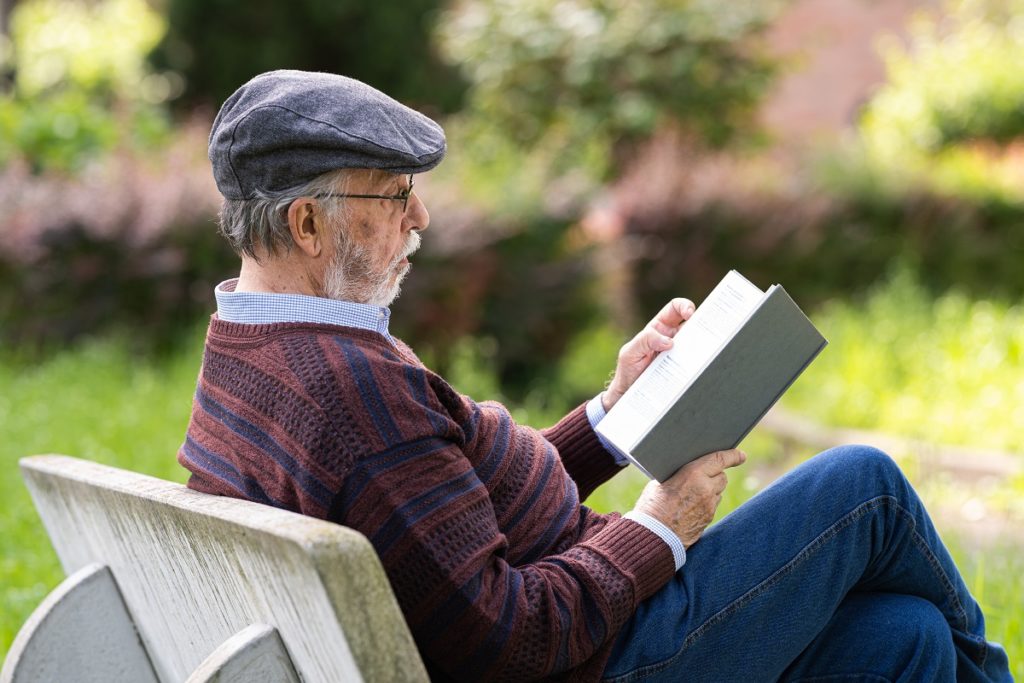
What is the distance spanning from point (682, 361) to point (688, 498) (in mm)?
261

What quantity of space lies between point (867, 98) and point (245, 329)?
66.1 ft

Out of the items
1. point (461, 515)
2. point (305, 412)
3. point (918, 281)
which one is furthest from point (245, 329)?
point (918, 281)

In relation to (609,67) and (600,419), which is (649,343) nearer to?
(600,419)

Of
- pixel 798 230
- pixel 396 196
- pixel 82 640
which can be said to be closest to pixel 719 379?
pixel 396 196

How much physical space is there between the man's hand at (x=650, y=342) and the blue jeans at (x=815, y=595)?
360 millimetres

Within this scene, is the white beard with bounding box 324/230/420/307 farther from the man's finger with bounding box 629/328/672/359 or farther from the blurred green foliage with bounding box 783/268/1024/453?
the blurred green foliage with bounding box 783/268/1024/453

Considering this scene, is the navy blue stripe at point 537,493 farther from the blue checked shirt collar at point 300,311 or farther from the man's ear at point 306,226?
the man's ear at point 306,226

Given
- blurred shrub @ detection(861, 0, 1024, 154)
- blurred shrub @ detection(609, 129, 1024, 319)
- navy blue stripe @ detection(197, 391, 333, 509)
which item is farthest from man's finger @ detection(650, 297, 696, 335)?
blurred shrub @ detection(861, 0, 1024, 154)

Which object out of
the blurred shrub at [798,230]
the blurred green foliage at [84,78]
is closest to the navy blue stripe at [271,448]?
the blurred shrub at [798,230]

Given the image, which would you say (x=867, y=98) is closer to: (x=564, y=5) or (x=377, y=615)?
(x=564, y=5)

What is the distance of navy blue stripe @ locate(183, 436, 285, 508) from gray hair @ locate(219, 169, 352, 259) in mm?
333

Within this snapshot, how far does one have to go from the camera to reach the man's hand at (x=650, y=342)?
7.84 ft

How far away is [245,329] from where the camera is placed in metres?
2.03

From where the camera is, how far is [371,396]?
1876 millimetres
